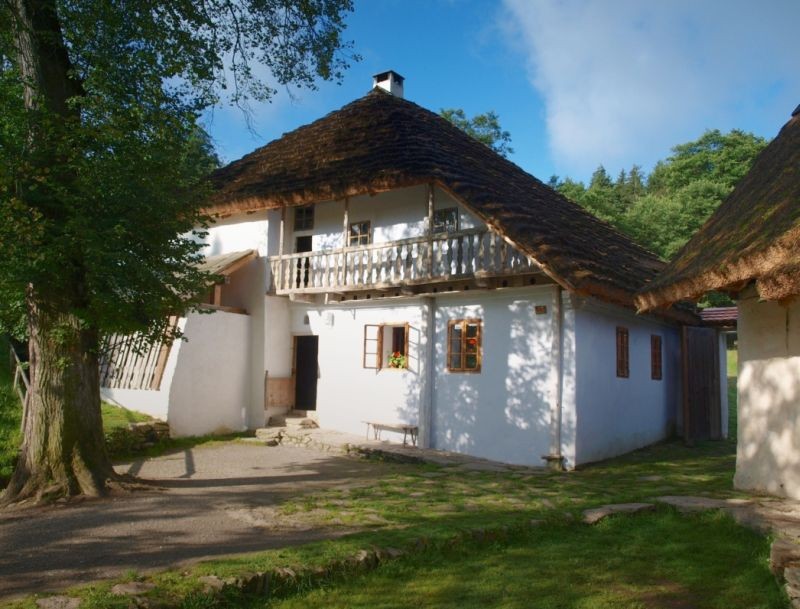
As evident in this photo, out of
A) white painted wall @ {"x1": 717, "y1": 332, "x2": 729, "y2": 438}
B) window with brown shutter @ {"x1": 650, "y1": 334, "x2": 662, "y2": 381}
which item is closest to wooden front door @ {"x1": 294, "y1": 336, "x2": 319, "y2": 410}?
window with brown shutter @ {"x1": 650, "y1": 334, "x2": 662, "y2": 381}

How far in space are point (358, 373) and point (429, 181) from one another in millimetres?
4035

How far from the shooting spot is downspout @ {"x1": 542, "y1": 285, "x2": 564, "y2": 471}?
33.3 feet

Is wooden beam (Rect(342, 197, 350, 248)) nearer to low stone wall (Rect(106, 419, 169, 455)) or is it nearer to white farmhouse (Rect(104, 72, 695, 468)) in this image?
white farmhouse (Rect(104, 72, 695, 468))

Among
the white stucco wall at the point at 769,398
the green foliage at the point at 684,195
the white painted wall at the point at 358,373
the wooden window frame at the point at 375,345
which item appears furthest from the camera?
the green foliage at the point at 684,195

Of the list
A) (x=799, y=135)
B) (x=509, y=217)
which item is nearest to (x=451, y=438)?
(x=509, y=217)

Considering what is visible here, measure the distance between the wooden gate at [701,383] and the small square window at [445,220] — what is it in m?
5.41

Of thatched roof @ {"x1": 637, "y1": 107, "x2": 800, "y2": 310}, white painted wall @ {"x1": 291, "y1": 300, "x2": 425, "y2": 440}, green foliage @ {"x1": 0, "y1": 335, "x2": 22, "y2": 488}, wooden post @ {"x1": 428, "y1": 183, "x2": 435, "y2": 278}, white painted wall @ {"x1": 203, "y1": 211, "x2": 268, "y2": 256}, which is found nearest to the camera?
thatched roof @ {"x1": 637, "y1": 107, "x2": 800, "y2": 310}

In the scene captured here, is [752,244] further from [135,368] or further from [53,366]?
[135,368]

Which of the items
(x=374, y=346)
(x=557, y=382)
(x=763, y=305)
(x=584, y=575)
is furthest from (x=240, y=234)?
(x=584, y=575)

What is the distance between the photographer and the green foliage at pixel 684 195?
2780 centimetres

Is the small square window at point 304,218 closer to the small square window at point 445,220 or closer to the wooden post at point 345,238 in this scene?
the wooden post at point 345,238

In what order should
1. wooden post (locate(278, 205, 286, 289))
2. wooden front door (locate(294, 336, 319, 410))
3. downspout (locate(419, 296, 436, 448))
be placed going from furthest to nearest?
wooden front door (locate(294, 336, 319, 410))
wooden post (locate(278, 205, 286, 289))
downspout (locate(419, 296, 436, 448))

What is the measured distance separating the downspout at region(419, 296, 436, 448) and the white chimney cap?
23.3 ft

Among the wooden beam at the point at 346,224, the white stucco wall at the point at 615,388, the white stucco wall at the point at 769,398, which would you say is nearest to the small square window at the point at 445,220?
the wooden beam at the point at 346,224
